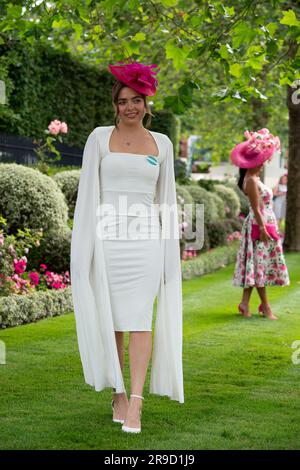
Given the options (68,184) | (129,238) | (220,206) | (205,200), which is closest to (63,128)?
(68,184)

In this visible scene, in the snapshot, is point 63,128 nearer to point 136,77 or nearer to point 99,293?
point 136,77

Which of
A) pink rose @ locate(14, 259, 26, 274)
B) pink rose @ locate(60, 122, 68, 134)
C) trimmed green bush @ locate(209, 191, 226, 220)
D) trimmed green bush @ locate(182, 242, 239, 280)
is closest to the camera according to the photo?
pink rose @ locate(14, 259, 26, 274)

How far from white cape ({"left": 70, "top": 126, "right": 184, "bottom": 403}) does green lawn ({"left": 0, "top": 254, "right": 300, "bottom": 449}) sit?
31 centimetres


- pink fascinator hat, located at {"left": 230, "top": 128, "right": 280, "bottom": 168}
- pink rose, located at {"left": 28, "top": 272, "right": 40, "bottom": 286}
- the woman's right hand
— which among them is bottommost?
pink rose, located at {"left": 28, "top": 272, "right": 40, "bottom": 286}

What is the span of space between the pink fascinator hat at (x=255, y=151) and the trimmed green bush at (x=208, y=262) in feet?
15.4

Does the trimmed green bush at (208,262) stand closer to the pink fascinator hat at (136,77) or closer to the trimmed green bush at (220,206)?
the trimmed green bush at (220,206)

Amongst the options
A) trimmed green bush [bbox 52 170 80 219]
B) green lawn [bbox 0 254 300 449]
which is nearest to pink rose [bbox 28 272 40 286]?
green lawn [bbox 0 254 300 449]

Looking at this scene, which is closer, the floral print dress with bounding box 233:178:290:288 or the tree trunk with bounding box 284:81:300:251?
the floral print dress with bounding box 233:178:290:288

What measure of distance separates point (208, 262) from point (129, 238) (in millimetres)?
10654

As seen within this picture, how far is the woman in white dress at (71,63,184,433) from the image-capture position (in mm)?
5457

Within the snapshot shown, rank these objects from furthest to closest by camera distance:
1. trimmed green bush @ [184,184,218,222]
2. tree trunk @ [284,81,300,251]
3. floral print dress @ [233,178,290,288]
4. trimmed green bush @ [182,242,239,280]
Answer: tree trunk @ [284,81,300,251] < trimmed green bush @ [184,184,218,222] < trimmed green bush @ [182,242,239,280] < floral print dress @ [233,178,290,288]

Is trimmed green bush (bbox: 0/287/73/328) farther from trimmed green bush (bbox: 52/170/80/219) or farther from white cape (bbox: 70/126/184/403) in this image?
white cape (bbox: 70/126/184/403)

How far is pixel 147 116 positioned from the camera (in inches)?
229

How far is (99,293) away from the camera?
5.45m
